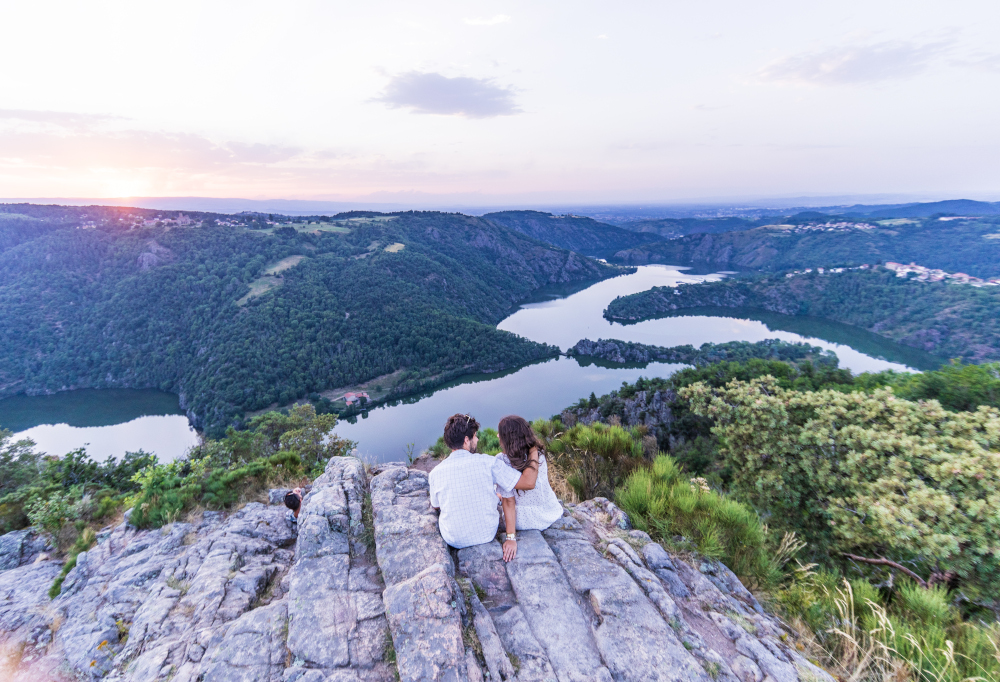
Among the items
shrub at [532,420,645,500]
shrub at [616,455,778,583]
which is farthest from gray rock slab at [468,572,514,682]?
shrub at [532,420,645,500]

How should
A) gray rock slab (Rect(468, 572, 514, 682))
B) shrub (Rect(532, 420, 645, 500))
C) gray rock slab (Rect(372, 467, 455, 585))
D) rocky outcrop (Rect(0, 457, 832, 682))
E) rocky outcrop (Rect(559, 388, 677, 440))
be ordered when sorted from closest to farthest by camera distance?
gray rock slab (Rect(468, 572, 514, 682)) → rocky outcrop (Rect(0, 457, 832, 682)) → gray rock slab (Rect(372, 467, 455, 585)) → shrub (Rect(532, 420, 645, 500)) → rocky outcrop (Rect(559, 388, 677, 440))

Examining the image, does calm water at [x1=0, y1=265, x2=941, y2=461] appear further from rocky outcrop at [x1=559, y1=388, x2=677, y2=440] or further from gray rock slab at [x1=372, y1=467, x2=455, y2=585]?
gray rock slab at [x1=372, y1=467, x2=455, y2=585]

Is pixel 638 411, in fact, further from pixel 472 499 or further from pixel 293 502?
pixel 472 499

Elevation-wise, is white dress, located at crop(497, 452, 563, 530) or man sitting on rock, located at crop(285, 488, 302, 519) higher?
white dress, located at crop(497, 452, 563, 530)

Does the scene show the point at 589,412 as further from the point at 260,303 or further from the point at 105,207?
the point at 105,207

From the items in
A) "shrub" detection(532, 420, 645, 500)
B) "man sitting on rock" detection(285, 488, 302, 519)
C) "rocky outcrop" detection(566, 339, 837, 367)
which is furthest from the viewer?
"rocky outcrop" detection(566, 339, 837, 367)
